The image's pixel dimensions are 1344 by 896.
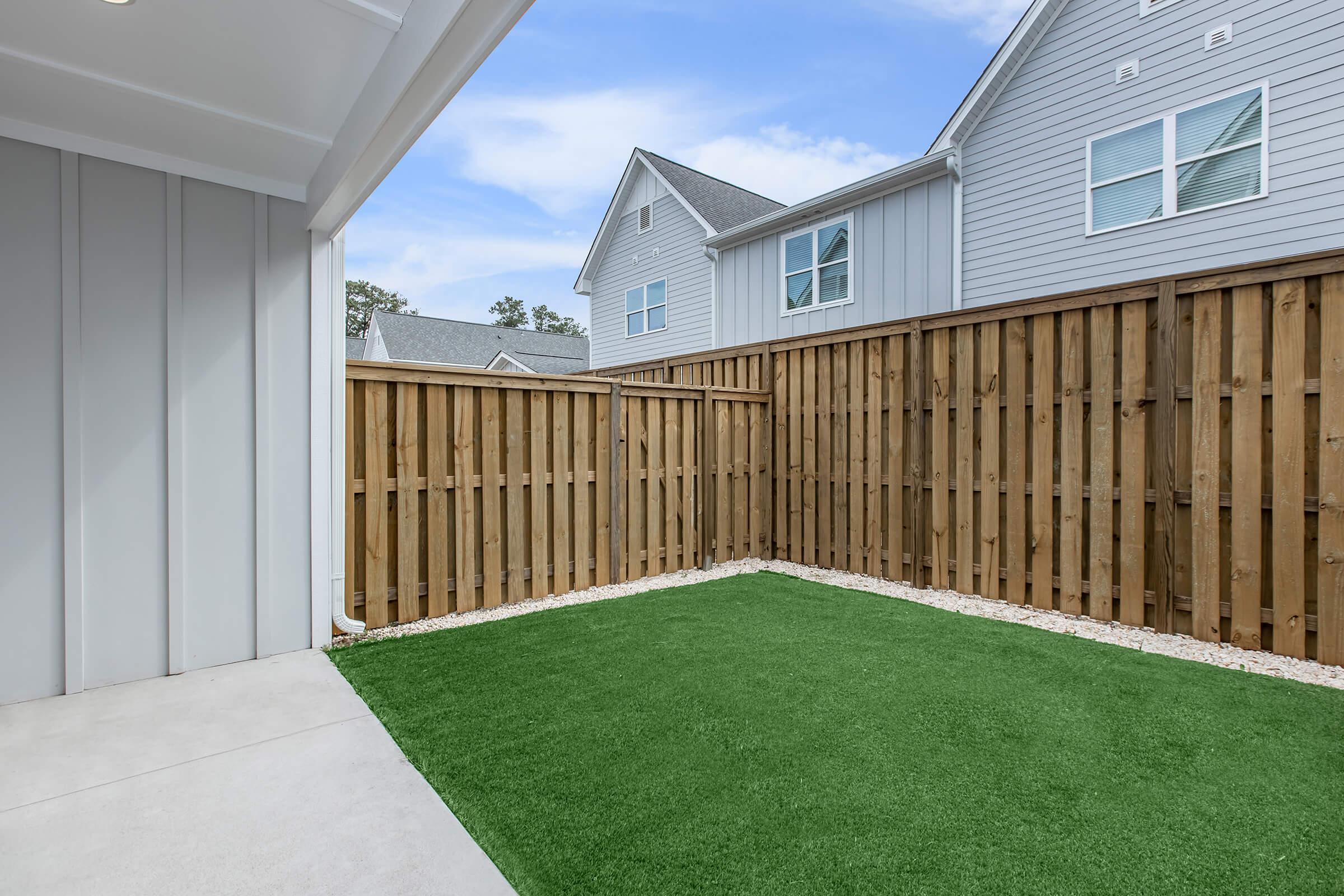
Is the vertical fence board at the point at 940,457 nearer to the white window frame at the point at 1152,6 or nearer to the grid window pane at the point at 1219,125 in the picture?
the grid window pane at the point at 1219,125

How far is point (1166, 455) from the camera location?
3359 millimetres

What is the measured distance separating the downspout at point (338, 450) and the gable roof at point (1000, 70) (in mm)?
6422

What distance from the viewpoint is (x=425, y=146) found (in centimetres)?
2264

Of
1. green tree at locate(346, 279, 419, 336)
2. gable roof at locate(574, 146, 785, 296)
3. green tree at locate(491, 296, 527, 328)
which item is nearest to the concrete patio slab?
gable roof at locate(574, 146, 785, 296)

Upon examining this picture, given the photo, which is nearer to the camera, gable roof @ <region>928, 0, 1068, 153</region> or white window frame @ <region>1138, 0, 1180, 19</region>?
white window frame @ <region>1138, 0, 1180, 19</region>

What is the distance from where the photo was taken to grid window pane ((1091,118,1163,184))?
5461mm

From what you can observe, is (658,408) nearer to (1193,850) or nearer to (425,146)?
(1193,850)

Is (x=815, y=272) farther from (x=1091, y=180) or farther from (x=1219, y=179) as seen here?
(x=1219, y=179)

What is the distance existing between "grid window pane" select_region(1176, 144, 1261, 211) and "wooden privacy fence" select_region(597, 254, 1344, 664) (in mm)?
2903

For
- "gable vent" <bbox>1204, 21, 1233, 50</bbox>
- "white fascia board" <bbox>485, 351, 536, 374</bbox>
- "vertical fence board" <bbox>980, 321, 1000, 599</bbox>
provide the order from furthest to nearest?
"white fascia board" <bbox>485, 351, 536, 374</bbox>
"gable vent" <bbox>1204, 21, 1233, 50</bbox>
"vertical fence board" <bbox>980, 321, 1000, 599</bbox>

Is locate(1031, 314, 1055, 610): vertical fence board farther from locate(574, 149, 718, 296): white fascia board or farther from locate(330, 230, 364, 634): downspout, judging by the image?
locate(574, 149, 718, 296): white fascia board

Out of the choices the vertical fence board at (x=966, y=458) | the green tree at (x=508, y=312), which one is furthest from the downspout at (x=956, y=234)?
the green tree at (x=508, y=312)

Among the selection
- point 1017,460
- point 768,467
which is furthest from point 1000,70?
point 768,467

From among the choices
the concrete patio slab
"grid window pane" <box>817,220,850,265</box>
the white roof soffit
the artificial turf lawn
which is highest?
the white roof soffit
